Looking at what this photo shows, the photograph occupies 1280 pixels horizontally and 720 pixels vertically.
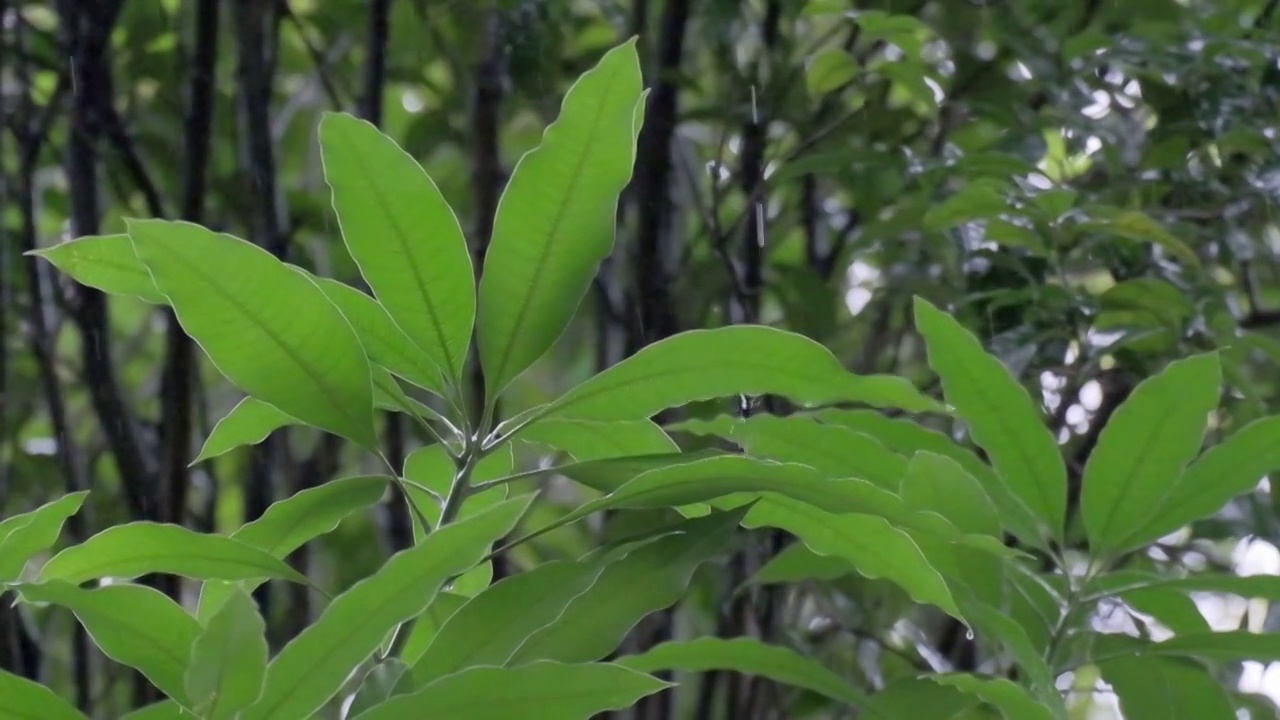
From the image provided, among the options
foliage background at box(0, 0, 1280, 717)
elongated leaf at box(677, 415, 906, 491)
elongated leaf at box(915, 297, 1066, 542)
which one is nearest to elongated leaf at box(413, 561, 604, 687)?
elongated leaf at box(677, 415, 906, 491)

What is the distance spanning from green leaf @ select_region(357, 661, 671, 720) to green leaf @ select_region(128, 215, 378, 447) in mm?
130

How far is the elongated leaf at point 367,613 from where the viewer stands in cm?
50

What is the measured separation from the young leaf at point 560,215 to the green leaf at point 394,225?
17 mm

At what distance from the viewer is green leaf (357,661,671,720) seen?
52 cm

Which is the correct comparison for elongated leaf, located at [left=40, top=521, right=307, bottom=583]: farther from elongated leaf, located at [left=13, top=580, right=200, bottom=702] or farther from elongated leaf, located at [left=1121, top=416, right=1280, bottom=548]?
elongated leaf, located at [left=1121, top=416, right=1280, bottom=548]

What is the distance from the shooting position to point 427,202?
0.59 metres

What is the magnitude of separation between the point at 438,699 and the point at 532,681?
4 centimetres

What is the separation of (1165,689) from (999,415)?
0.58 ft

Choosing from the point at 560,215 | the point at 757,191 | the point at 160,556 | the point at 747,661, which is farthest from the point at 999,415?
the point at 757,191

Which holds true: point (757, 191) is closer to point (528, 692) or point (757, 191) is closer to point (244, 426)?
point (244, 426)

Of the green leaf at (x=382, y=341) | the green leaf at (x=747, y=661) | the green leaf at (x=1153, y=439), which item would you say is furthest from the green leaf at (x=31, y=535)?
the green leaf at (x=1153, y=439)

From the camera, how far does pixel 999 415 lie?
2.42 feet

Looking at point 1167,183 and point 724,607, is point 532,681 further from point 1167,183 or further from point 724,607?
point 1167,183

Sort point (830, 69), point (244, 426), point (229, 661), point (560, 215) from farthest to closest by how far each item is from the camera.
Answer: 1. point (830, 69)
2. point (244, 426)
3. point (560, 215)
4. point (229, 661)
